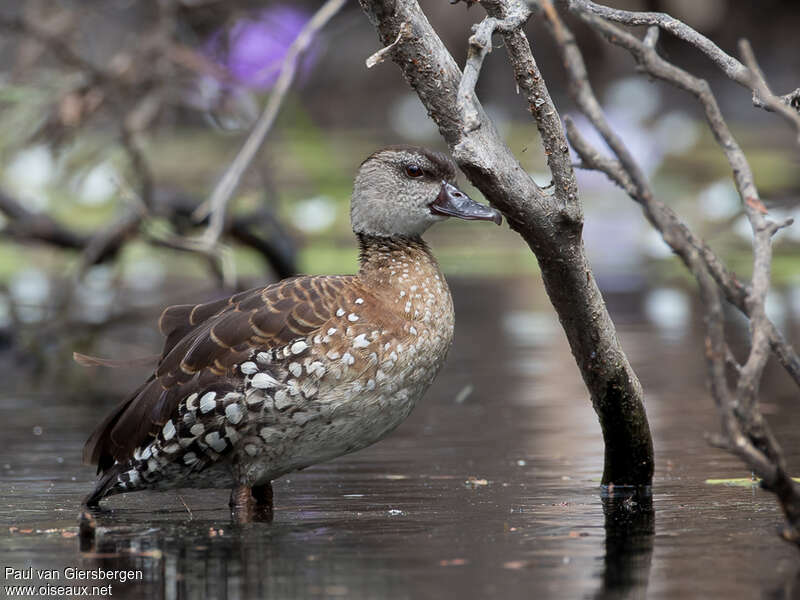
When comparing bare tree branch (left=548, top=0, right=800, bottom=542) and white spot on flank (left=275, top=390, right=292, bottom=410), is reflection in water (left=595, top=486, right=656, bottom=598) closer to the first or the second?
bare tree branch (left=548, top=0, right=800, bottom=542)

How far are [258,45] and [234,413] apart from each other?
12739 millimetres

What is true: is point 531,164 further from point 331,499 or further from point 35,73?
point 331,499

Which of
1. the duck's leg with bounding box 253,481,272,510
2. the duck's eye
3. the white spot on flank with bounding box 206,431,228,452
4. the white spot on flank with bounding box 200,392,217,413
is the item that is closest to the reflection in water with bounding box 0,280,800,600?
the duck's leg with bounding box 253,481,272,510

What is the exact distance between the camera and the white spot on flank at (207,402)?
5082 millimetres

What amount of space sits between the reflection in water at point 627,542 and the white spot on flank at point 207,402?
141cm

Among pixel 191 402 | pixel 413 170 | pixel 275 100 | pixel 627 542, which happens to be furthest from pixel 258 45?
pixel 627 542

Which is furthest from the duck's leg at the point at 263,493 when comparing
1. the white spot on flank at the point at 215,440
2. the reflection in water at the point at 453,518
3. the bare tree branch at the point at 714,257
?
the bare tree branch at the point at 714,257

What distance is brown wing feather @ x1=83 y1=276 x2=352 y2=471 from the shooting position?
5.12 meters

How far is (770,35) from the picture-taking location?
21688mm

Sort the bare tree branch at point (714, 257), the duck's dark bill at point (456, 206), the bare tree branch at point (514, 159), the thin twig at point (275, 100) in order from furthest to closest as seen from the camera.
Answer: the thin twig at point (275, 100)
the duck's dark bill at point (456, 206)
the bare tree branch at point (514, 159)
the bare tree branch at point (714, 257)

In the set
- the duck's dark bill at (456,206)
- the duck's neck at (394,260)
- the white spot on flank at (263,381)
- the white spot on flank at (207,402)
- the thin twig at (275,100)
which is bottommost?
the white spot on flank at (207,402)

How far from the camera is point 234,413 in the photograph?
504 centimetres

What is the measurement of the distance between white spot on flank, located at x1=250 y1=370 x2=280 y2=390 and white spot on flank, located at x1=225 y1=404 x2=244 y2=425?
0.33 ft

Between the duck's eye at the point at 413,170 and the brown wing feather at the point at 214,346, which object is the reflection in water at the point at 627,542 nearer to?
the brown wing feather at the point at 214,346
